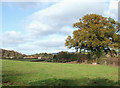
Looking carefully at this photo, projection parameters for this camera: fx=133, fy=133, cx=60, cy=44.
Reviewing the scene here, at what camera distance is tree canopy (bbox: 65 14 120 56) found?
984 inches

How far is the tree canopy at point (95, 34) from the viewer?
25.0 meters

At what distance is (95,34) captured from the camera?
84.1 ft

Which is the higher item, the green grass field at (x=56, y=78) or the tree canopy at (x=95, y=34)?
the tree canopy at (x=95, y=34)

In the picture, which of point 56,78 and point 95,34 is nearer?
point 56,78

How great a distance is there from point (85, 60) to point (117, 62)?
7.87m

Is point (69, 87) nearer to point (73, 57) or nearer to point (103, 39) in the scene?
point (103, 39)

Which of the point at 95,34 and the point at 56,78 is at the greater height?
the point at 95,34

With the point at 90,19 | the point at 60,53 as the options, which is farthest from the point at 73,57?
the point at 90,19

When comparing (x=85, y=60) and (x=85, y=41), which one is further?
(x=85, y=60)

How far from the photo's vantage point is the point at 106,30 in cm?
2522

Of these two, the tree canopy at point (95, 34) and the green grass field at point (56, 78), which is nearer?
the green grass field at point (56, 78)

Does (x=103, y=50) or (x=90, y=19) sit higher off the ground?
(x=90, y=19)

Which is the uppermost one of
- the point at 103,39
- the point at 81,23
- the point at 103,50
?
the point at 81,23

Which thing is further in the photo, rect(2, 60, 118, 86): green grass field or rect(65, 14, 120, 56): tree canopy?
rect(65, 14, 120, 56): tree canopy
